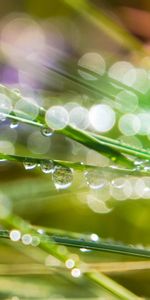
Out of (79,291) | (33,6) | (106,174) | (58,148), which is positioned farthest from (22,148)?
(33,6)

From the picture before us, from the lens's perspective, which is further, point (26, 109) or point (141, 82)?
point (141, 82)

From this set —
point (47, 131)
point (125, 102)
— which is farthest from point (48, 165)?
point (125, 102)

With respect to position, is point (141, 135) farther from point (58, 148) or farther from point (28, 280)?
point (58, 148)

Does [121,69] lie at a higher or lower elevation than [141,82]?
higher

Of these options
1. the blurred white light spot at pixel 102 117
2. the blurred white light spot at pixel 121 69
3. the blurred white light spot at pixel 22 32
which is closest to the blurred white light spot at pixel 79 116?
the blurred white light spot at pixel 102 117

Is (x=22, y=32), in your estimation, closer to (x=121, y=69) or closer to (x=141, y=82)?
(x=121, y=69)

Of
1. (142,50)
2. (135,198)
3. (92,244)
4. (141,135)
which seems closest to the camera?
(92,244)
